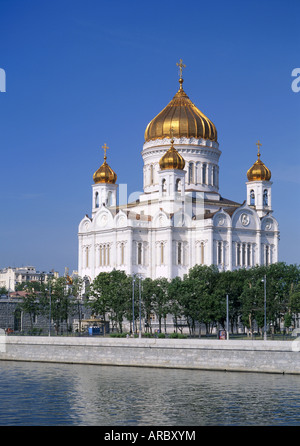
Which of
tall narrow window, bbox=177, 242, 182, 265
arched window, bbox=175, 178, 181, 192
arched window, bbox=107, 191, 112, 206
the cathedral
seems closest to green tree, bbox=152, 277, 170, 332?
the cathedral

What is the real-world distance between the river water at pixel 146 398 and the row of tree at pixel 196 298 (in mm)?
14565

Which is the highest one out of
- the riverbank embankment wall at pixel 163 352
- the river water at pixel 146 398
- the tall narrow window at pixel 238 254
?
the tall narrow window at pixel 238 254

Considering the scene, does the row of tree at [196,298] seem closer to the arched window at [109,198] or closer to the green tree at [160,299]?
the green tree at [160,299]

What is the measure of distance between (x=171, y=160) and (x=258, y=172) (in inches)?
394

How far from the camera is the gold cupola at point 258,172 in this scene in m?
76.4

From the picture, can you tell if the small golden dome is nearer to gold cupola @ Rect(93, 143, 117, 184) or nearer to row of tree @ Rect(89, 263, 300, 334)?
gold cupola @ Rect(93, 143, 117, 184)

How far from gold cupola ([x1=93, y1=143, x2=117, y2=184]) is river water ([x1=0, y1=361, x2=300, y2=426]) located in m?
36.7

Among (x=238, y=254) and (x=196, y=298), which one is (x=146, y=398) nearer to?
(x=196, y=298)

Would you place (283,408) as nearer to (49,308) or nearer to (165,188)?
(49,308)

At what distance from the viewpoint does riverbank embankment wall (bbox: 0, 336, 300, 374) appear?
40.6 metres

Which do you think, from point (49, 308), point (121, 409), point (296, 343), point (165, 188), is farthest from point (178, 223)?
point (121, 409)

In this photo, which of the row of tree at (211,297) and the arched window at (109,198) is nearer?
the row of tree at (211,297)

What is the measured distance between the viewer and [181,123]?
76.0 m

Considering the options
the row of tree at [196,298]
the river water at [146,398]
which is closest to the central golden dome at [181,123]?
the row of tree at [196,298]
